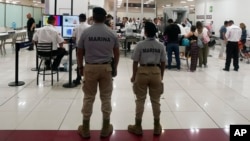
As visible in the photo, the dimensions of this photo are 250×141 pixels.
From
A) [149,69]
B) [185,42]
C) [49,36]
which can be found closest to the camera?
[149,69]

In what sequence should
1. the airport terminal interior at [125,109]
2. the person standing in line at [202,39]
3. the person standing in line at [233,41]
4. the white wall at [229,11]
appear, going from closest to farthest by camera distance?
the airport terminal interior at [125,109], the person standing in line at [233,41], the person standing in line at [202,39], the white wall at [229,11]

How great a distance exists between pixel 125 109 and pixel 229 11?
13565 millimetres

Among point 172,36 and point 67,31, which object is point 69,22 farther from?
point 172,36

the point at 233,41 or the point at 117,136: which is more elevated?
the point at 233,41

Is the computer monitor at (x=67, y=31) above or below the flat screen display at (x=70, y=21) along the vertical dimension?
below

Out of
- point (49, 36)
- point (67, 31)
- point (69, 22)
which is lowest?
point (49, 36)

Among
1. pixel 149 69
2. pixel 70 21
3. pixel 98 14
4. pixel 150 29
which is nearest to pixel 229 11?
pixel 70 21

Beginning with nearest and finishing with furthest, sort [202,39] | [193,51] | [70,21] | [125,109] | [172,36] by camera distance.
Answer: [125,109] → [70,21] → [193,51] → [172,36] → [202,39]

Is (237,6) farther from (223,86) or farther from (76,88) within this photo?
(76,88)

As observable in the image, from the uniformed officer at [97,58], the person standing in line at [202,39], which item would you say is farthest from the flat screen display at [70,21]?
the uniformed officer at [97,58]

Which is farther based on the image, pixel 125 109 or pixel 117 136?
pixel 125 109

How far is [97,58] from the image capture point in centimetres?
353

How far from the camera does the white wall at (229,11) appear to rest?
1459 cm

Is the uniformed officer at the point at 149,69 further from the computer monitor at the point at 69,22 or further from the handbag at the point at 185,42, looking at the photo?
the handbag at the point at 185,42
